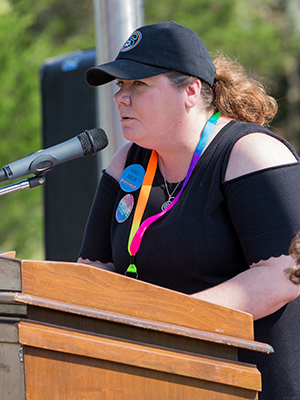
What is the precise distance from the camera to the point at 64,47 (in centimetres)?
952

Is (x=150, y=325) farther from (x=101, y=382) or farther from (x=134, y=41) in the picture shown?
(x=134, y=41)

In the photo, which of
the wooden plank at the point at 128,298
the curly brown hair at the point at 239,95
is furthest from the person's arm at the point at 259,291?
the curly brown hair at the point at 239,95

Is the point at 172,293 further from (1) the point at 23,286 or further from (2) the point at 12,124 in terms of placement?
(2) the point at 12,124

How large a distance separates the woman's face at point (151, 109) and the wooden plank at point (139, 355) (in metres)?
0.83

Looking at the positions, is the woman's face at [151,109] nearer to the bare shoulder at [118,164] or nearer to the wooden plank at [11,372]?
the bare shoulder at [118,164]

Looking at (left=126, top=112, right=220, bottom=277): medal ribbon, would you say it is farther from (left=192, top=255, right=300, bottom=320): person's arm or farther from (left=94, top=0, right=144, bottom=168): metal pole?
(left=94, top=0, right=144, bottom=168): metal pole

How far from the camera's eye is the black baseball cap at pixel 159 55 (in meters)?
1.69

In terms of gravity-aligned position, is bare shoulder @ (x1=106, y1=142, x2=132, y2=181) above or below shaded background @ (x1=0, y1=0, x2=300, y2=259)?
below

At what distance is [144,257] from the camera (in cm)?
173

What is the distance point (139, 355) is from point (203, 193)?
0.68 metres

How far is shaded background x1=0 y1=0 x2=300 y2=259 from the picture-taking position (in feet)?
23.5

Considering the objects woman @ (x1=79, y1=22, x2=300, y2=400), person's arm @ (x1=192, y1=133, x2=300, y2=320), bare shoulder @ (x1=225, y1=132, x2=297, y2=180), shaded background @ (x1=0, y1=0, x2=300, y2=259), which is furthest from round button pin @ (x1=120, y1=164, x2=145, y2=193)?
shaded background @ (x1=0, y1=0, x2=300, y2=259)

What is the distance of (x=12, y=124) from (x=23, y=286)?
21.0 feet

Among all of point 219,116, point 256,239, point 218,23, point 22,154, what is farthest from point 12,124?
point 218,23
